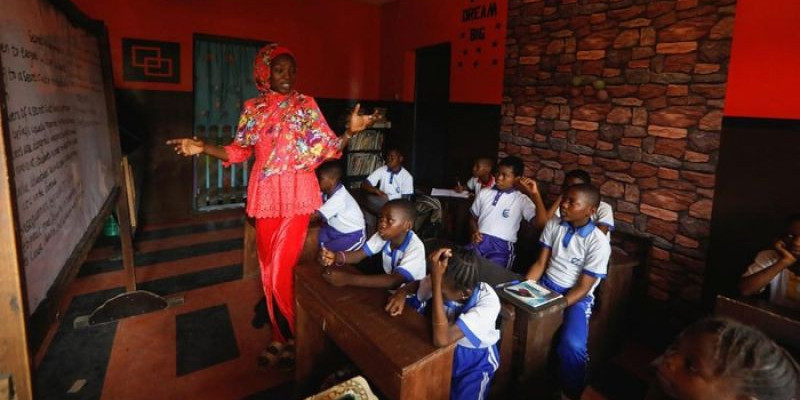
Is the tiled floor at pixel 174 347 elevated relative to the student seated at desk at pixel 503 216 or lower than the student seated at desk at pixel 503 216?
lower

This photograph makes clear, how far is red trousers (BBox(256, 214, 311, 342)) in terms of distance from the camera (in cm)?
231

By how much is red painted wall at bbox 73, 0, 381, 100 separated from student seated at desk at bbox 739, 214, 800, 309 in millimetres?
5192

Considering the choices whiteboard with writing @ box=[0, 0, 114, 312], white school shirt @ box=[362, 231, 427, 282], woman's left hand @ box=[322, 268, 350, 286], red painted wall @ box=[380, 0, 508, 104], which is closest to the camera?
whiteboard with writing @ box=[0, 0, 114, 312]

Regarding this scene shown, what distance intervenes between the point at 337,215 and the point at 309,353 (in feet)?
3.16

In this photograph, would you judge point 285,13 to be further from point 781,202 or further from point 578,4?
point 781,202

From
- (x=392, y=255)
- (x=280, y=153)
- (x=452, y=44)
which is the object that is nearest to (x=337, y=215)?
(x=280, y=153)

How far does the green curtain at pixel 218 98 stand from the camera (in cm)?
520

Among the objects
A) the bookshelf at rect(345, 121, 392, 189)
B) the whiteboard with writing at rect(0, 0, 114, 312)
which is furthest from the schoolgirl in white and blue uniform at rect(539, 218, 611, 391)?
the bookshelf at rect(345, 121, 392, 189)

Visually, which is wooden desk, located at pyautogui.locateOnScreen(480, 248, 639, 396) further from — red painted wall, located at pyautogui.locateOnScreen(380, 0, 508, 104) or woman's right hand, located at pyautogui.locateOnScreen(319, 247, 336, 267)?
red painted wall, located at pyautogui.locateOnScreen(380, 0, 508, 104)

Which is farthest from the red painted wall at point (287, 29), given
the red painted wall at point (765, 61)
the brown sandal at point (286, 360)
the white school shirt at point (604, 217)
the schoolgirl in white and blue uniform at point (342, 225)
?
the red painted wall at point (765, 61)

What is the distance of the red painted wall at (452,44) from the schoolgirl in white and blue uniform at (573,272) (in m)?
2.28

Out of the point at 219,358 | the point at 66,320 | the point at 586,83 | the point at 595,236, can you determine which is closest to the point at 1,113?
the point at 219,358

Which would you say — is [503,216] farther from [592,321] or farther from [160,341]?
[160,341]

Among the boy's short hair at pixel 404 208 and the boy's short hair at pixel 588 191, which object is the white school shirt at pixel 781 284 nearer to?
the boy's short hair at pixel 588 191
